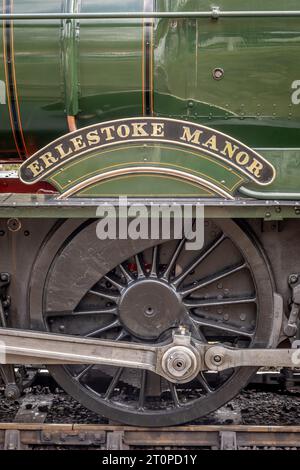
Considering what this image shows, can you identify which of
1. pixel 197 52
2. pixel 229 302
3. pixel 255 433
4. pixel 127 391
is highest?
pixel 197 52

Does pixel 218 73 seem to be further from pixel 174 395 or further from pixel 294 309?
pixel 174 395

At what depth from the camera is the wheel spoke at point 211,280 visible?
133 inches

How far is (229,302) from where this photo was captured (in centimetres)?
343

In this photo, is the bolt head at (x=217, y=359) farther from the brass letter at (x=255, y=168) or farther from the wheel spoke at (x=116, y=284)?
the brass letter at (x=255, y=168)

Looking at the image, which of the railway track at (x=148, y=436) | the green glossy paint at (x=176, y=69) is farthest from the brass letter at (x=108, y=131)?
the railway track at (x=148, y=436)

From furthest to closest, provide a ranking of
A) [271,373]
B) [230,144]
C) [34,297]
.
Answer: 1. [271,373]
2. [34,297]
3. [230,144]

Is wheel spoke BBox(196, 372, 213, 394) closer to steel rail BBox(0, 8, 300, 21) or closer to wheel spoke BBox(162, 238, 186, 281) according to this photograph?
wheel spoke BBox(162, 238, 186, 281)

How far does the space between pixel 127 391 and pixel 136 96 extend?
187 cm

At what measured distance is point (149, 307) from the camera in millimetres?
3361

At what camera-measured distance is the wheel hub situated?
3338 mm

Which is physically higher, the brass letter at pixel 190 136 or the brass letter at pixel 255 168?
the brass letter at pixel 190 136

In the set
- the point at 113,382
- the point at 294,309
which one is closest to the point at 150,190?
the point at 294,309

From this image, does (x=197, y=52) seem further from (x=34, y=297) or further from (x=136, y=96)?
(x=34, y=297)

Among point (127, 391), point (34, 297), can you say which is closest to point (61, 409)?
point (127, 391)
